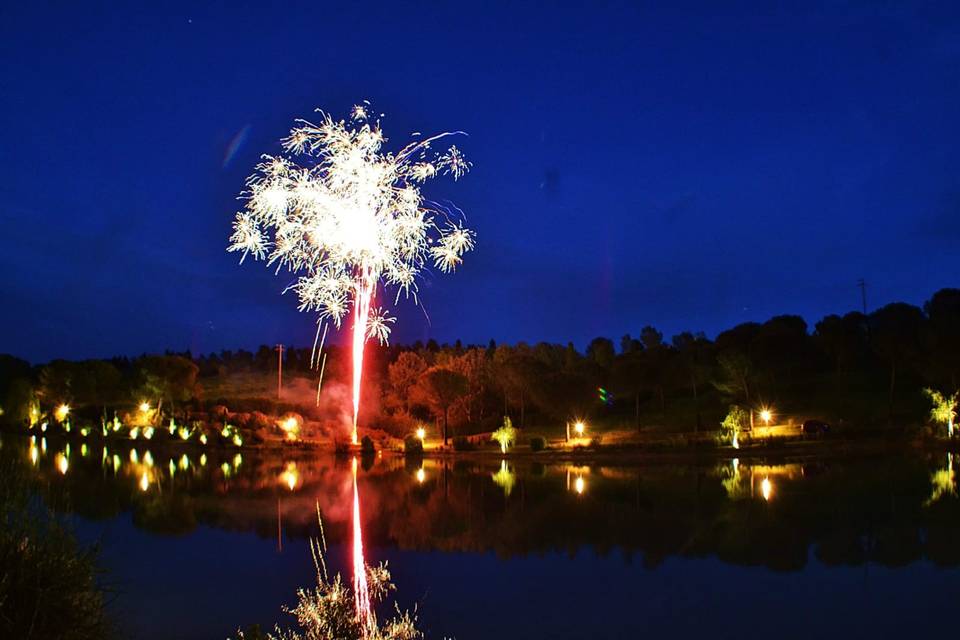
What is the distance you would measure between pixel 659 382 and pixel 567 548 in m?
41.3

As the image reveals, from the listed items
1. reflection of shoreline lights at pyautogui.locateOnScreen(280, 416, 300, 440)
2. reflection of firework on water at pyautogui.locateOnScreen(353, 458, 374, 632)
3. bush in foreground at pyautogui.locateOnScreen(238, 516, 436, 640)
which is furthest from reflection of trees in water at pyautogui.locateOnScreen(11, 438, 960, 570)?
reflection of shoreline lights at pyautogui.locateOnScreen(280, 416, 300, 440)

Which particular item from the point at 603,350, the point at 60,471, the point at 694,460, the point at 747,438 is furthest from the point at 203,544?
the point at 603,350

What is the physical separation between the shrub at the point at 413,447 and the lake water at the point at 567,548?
10.00 meters

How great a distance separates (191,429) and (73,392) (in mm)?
27342

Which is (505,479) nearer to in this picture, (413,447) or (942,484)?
(413,447)

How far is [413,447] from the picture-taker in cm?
4103

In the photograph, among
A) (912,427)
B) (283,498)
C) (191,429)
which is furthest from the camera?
(191,429)

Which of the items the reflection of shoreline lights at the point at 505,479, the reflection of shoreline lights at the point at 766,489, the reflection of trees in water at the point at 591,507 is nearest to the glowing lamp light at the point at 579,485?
the reflection of trees in water at the point at 591,507

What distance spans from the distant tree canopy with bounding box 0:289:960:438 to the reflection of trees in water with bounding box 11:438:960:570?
1438cm

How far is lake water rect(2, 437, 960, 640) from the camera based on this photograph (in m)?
11.0

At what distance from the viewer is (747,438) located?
38.5 meters

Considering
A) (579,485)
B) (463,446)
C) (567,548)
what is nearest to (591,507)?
(567,548)

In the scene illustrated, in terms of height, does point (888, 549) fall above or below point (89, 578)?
below

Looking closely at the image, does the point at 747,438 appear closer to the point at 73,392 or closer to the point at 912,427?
the point at 912,427
